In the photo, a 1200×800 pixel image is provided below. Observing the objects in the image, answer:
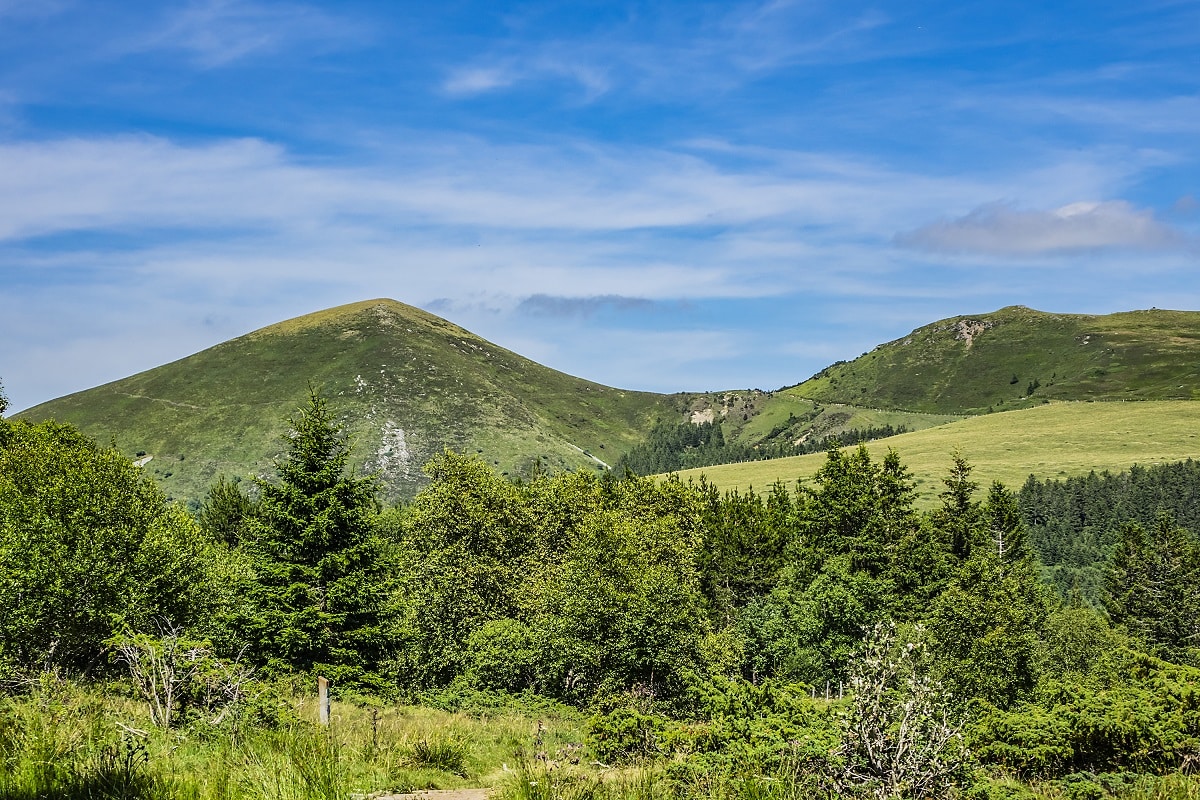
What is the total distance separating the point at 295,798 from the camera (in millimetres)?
6109

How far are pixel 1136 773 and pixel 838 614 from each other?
34.5 metres

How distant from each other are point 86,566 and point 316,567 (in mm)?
8690

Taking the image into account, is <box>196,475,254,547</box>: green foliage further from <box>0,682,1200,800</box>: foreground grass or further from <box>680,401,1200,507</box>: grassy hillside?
<box>680,401,1200,507</box>: grassy hillside

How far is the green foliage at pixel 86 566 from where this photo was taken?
1142 inches

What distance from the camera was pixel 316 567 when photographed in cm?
3047

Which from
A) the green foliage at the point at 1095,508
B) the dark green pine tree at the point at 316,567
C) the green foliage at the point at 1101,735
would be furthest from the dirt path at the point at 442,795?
the green foliage at the point at 1095,508

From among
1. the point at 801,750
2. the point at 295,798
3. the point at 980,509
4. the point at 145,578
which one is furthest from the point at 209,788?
the point at 980,509

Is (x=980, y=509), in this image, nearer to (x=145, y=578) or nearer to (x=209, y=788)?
(x=145, y=578)

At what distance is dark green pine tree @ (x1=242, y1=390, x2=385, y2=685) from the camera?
29750 mm

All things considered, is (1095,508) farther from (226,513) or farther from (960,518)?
(226,513)

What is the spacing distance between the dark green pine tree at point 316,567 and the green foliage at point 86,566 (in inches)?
Answer: 191

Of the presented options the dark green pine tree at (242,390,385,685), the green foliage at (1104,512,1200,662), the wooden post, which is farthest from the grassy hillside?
the wooden post

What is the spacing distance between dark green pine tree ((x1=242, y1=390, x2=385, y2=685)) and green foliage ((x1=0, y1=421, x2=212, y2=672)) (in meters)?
4.86

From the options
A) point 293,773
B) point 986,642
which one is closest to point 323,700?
point 293,773
